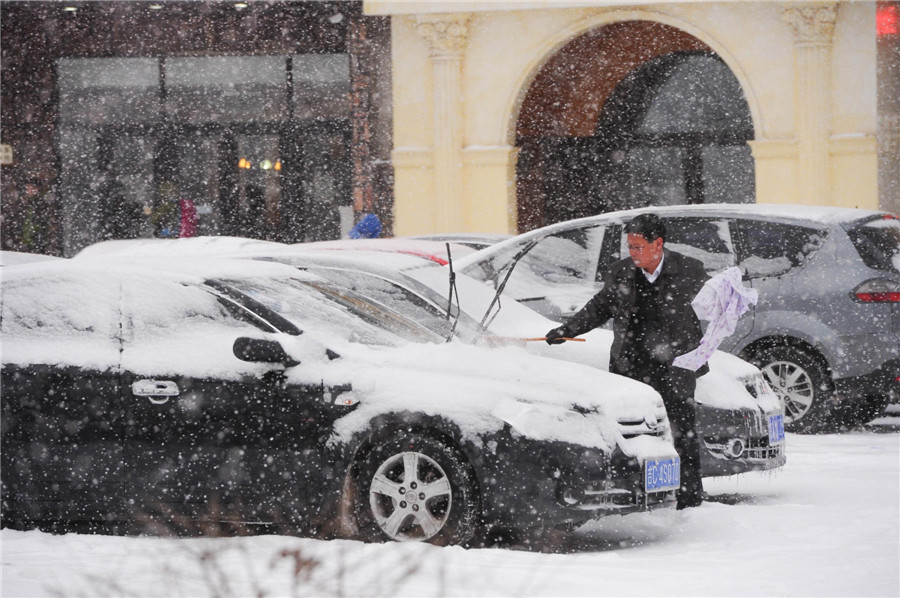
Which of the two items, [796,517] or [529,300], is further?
[529,300]

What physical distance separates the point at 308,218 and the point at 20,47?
484 cm

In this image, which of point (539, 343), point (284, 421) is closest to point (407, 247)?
point (539, 343)

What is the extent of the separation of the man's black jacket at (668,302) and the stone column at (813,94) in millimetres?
11227

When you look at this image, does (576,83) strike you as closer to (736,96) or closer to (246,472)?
(736,96)

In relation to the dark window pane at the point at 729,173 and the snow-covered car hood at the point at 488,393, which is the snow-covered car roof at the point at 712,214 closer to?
the snow-covered car hood at the point at 488,393

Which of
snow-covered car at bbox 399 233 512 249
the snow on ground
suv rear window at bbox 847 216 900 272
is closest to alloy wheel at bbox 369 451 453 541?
the snow on ground

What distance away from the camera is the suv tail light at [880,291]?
35.3 ft

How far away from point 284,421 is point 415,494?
71 cm

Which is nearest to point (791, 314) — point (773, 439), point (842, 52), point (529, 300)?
point (529, 300)

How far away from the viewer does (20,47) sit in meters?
21.9

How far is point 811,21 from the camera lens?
1888 centimetres

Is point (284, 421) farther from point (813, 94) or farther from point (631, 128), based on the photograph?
point (631, 128)

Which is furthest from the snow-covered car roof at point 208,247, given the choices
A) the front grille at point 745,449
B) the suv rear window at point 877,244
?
the suv rear window at point 877,244

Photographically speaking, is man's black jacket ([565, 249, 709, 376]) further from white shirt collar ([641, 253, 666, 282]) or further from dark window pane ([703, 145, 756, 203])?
dark window pane ([703, 145, 756, 203])
